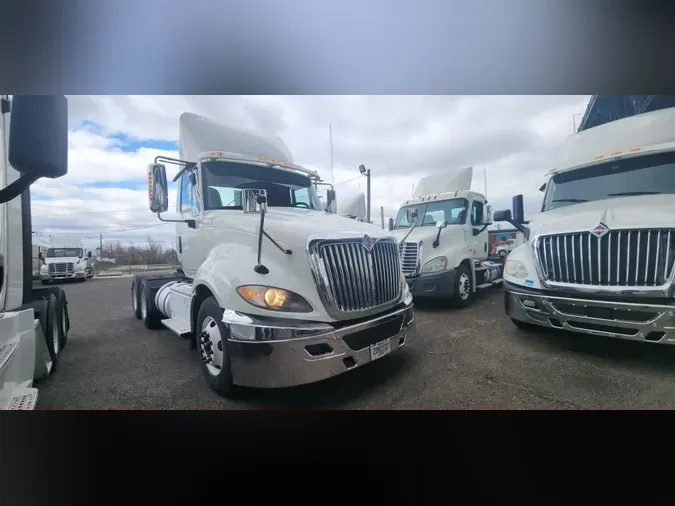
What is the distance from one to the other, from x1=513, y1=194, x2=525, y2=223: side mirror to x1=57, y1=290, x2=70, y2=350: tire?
2.26 m

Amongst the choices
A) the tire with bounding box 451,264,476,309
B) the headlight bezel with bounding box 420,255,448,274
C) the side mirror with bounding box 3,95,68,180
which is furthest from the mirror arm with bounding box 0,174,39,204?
the tire with bounding box 451,264,476,309

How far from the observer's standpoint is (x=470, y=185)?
5.43 feet

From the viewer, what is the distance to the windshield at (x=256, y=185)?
69.1 inches

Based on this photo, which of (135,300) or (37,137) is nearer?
(37,137)

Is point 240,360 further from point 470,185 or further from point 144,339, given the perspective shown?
point 470,185

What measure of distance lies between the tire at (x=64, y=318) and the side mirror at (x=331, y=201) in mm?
1382

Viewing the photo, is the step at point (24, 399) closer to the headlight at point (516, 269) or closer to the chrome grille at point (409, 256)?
the chrome grille at point (409, 256)

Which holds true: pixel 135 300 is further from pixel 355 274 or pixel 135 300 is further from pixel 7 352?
pixel 355 274

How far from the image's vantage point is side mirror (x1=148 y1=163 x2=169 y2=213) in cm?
163

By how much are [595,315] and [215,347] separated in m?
1.74

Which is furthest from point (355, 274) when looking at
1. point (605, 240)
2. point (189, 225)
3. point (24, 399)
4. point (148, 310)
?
point (24, 399)

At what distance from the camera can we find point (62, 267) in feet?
5.49
